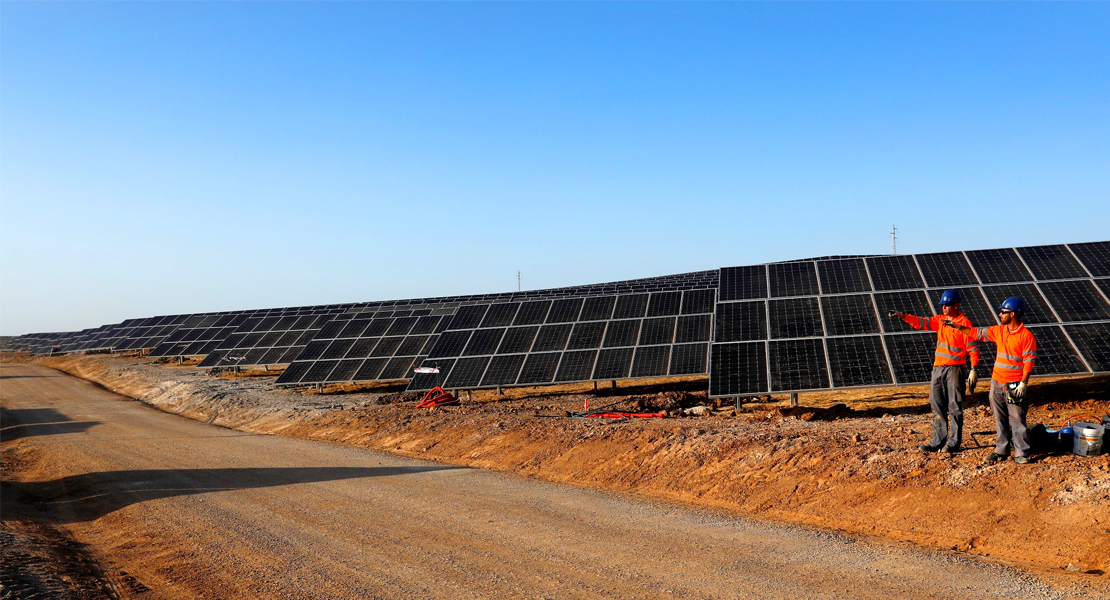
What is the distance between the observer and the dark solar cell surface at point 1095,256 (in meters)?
19.6

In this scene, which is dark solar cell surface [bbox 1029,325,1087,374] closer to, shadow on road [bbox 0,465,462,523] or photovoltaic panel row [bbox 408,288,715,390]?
photovoltaic panel row [bbox 408,288,715,390]

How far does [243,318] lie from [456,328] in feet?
159

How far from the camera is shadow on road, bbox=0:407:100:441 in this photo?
25.4m

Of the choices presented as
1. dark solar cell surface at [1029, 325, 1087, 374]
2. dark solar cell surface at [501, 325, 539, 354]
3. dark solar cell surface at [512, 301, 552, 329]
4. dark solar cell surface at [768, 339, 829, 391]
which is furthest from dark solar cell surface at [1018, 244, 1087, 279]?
dark solar cell surface at [512, 301, 552, 329]

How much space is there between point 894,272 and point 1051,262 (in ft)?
13.5

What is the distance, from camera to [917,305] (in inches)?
763

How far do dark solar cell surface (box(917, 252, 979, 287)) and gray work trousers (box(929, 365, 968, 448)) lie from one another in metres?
Answer: 11.3

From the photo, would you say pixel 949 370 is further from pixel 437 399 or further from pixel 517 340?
pixel 517 340

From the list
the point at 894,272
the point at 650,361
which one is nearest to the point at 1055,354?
the point at 894,272

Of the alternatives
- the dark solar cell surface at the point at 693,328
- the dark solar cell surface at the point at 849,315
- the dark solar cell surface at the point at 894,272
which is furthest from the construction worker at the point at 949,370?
the dark solar cell surface at the point at 693,328

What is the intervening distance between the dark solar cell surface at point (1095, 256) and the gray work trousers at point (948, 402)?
12.9 meters

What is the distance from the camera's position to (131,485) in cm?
1511

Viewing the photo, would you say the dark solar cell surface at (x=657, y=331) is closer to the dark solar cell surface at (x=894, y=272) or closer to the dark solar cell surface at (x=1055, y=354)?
the dark solar cell surface at (x=894, y=272)

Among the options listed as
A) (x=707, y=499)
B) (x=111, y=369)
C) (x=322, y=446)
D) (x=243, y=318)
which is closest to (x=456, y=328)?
(x=322, y=446)
